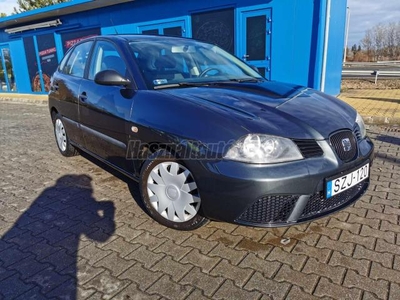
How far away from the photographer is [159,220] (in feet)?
8.61

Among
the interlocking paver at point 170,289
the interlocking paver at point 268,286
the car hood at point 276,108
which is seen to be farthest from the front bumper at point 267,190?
the interlocking paver at point 170,289

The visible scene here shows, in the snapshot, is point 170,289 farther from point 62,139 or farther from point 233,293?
point 62,139

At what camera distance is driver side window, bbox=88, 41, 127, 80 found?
303 centimetres

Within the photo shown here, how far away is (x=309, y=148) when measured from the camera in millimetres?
2129

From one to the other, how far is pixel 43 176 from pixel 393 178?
13.9 feet

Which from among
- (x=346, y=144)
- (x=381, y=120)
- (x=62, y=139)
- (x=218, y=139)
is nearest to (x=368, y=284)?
(x=346, y=144)

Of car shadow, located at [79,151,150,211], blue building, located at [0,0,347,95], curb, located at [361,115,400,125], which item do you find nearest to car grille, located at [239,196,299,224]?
car shadow, located at [79,151,150,211]

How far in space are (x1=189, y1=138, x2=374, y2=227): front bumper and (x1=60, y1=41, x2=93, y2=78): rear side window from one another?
2.42m

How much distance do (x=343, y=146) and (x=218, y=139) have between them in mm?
944

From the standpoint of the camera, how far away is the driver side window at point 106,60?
3025 mm

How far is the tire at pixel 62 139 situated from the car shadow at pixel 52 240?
1.08 meters

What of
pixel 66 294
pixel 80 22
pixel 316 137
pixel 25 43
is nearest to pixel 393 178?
pixel 316 137

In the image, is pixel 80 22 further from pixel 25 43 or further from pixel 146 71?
pixel 146 71

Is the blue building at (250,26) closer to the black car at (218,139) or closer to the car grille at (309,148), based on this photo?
the black car at (218,139)
